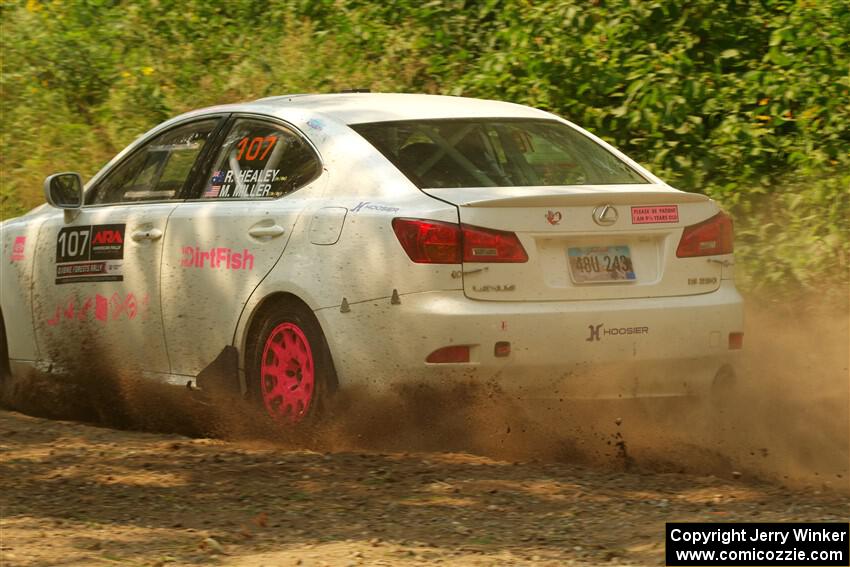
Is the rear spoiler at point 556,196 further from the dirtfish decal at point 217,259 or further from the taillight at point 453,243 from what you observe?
the dirtfish decal at point 217,259

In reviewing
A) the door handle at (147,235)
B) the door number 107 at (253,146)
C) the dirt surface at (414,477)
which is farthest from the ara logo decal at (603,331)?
the door handle at (147,235)

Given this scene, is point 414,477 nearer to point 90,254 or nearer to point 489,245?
point 489,245

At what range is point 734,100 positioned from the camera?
9961 millimetres

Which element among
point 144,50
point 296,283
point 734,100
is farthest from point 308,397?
point 144,50

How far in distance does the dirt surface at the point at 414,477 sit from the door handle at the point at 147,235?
28.3 inches

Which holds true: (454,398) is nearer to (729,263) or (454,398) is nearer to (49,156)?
(729,263)

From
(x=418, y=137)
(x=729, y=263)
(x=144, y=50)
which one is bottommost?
(x=729, y=263)

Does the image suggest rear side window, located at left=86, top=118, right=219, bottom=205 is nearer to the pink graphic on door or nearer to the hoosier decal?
the hoosier decal

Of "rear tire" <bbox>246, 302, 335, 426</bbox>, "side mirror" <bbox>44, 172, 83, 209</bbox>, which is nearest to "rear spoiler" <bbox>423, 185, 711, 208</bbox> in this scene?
"rear tire" <bbox>246, 302, 335, 426</bbox>

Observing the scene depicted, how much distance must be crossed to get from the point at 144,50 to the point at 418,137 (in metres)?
7.45

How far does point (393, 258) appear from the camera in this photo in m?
5.95

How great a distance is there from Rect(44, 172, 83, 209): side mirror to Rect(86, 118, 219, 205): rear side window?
4.3 inches

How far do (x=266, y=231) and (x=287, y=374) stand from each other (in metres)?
0.65

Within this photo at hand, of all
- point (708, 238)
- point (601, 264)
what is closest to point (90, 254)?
point (601, 264)
